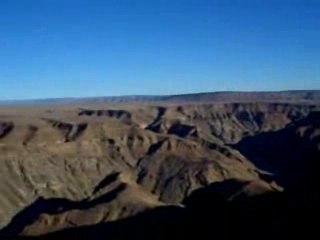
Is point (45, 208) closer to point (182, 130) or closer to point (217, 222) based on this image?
point (217, 222)

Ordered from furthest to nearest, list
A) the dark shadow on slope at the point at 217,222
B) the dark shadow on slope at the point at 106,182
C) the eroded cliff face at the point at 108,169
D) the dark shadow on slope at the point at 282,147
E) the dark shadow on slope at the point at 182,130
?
the dark shadow on slope at the point at 182,130
the dark shadow on slope at the point at 282,147
the dark shadow on slope at the point at 106,182
the eroded cliff face at the point at 108,169
the dark shadow on slope at the point at 217,222

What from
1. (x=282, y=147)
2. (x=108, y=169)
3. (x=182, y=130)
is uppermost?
(x=182, y=130)

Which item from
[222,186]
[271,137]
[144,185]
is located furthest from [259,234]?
[271,137]

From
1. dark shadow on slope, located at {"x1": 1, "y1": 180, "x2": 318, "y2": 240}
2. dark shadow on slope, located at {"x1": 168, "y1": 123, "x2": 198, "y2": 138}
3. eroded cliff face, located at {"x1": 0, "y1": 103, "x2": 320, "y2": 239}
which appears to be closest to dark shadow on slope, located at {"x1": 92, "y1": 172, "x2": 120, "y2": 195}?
eroded cliff face, located at {"x1": 0, "y1": 103, "x2": 320, "y2": 239}

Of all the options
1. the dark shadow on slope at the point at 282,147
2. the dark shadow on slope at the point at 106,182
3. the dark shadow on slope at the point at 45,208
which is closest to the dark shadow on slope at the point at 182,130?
the dark shadow on slope at the point at 282,147

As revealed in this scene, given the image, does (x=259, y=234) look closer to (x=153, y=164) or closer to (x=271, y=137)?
(x=153, y=164)

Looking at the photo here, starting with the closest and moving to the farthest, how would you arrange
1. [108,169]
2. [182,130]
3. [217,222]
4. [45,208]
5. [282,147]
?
[217,222]
[45,208]
[108,169]
[282,147]
[182,130]

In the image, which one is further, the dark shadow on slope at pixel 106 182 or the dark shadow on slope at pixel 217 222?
the dark shadow on slope at pixel 106 182

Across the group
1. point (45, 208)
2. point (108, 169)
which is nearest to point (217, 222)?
point (45, 208)

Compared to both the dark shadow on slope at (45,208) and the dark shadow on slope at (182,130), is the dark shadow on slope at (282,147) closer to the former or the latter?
the dark shadow on slope at (182,130)

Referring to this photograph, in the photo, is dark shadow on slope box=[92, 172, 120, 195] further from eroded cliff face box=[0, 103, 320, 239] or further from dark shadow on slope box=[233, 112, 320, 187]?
dark shadow on slope box=[233, 112, 320, 187]
